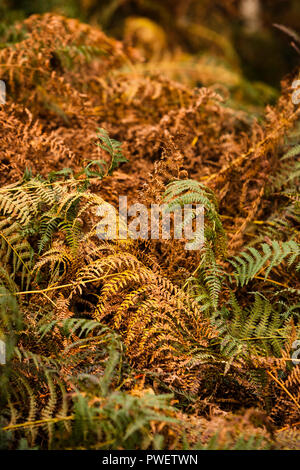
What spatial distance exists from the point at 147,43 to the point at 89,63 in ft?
6.96

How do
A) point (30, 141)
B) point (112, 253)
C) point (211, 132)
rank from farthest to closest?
1. point (211, 132)
2. point (30, 141)
3. point (112, 253)

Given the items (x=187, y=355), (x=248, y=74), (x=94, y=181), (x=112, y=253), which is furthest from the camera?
(x=248, y=74)

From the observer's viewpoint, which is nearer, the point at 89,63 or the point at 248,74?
the point at 89,63

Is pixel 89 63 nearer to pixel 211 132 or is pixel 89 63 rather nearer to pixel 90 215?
pixel 211 132

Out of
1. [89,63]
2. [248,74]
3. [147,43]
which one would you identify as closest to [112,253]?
[89,63]

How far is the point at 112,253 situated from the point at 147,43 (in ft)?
12.2

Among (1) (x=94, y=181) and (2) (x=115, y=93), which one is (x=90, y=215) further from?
(2) (x=115, y=93)

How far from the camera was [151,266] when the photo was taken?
5.53 feet

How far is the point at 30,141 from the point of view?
195 cm

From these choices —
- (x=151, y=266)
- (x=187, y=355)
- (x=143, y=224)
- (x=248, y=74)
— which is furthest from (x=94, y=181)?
(x=248, y=74)
